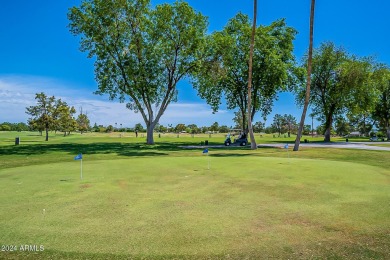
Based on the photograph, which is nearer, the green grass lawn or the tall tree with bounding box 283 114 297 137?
the green grass lawn

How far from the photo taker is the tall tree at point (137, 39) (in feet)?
122

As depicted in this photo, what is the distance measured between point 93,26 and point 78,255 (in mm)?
37183

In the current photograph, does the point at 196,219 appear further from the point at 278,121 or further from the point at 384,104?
the point at 278,121

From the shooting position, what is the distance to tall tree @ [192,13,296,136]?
41781 mm

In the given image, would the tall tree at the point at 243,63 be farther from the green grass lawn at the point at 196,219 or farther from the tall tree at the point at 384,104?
the green grass lawn at the point at 196,219

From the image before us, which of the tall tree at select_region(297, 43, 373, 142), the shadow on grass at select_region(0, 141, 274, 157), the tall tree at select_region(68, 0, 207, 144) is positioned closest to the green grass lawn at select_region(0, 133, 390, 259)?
the shadow on grass at select_region(0, 141, 274, 157)

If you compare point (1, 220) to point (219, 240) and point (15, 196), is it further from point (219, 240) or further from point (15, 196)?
point (219, 240)

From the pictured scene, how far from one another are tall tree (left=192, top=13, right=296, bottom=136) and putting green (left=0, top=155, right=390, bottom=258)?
3351cm

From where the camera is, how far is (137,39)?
3888 cm

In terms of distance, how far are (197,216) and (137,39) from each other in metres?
36.1

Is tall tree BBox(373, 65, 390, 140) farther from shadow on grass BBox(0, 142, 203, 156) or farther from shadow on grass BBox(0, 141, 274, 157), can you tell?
shadow on grass BBox(0, 142, 203, 156)

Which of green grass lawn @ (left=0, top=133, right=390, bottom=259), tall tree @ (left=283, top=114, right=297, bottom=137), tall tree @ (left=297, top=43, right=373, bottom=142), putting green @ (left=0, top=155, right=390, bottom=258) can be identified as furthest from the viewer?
tall tree @ (left=283, top=114, right=297, bottom=137)

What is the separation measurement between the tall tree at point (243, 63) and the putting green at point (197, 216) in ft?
110

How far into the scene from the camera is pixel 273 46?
1767 inches
